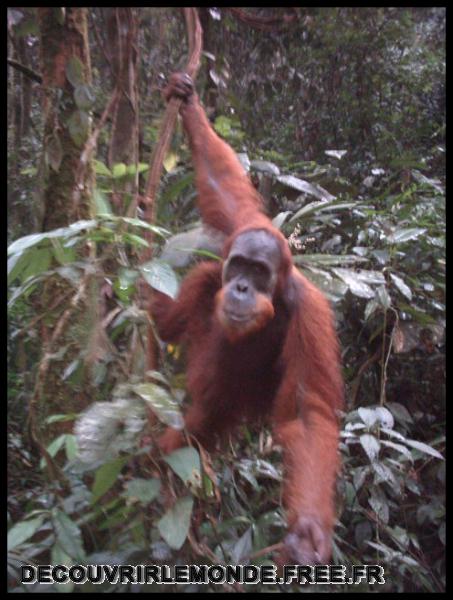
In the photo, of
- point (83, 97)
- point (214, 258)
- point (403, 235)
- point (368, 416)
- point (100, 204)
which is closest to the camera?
point (100, 204)

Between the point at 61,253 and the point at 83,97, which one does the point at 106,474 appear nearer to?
the point at 61,253

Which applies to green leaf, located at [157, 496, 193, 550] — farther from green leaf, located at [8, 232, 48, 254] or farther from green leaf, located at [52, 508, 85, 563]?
green leaf, located at [8, 232, 48, 254]

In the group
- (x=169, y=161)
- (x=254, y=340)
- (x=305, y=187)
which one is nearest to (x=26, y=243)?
(x=169, y=161)

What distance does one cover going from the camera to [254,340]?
2680 millimetres

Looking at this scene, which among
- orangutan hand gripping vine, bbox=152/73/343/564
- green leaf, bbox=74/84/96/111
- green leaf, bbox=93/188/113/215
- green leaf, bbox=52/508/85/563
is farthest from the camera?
green leaf, bbox=74/84/96/111

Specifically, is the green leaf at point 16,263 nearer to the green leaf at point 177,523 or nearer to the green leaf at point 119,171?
the green leaf at point 119,171

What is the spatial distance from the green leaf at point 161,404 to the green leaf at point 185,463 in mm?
81

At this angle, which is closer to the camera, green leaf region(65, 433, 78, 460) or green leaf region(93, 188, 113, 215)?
green leaf region(65, 433, 78, 460)

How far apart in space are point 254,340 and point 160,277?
971 millimetres

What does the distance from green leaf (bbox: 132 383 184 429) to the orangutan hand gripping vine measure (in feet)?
1.83

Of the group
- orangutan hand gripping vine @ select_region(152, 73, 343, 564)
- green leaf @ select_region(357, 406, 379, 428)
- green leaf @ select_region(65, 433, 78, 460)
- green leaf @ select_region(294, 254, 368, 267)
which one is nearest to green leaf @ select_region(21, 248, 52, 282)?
green leaf @ select_region(65, 433, 78, 460)

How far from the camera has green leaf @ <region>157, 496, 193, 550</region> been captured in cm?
155

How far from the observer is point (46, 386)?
223 cm

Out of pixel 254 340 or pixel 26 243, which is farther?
pixel 254 340
